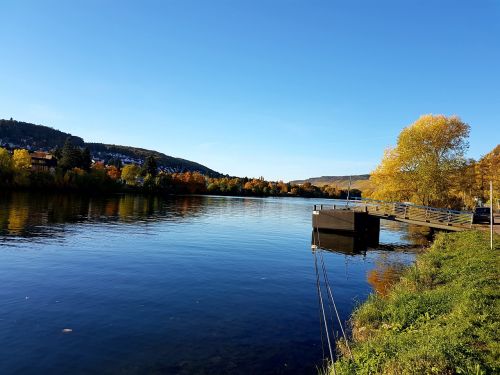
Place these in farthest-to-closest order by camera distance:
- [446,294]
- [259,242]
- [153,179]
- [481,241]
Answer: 1. [153,179]
2. [259,242]
3. [481,241]
4. [446,294]

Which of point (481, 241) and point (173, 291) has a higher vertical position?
point (481, 241)

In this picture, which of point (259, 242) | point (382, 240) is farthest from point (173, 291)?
point (382, 240)

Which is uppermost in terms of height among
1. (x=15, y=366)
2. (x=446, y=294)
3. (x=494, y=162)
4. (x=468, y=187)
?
(x=494, y=162)

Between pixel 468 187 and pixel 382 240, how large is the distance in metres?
17.8

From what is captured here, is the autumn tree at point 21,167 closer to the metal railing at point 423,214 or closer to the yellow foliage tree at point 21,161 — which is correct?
the yellow foliage tree at point 21,161

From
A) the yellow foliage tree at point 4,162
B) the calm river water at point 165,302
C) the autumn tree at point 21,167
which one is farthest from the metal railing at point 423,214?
the yellow foliage tree at point 4,162

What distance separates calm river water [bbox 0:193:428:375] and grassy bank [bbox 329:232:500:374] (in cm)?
205

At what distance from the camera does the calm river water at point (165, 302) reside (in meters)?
11.2

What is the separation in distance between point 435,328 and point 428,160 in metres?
45.6

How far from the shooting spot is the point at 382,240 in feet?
149

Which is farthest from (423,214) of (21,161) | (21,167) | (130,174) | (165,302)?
(130,174)

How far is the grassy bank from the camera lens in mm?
8094

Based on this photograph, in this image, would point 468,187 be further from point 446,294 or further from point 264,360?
point 264,360

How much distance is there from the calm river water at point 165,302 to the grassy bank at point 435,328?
2.05m
